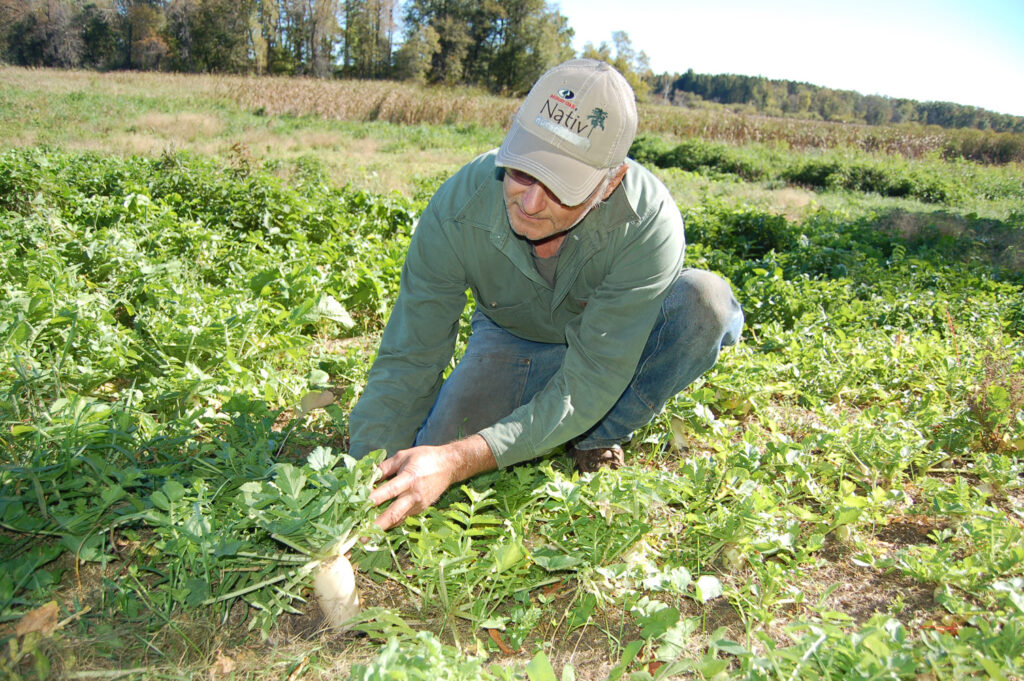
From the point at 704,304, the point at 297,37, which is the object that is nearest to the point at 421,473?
the point at 704,304

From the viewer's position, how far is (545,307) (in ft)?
7.64

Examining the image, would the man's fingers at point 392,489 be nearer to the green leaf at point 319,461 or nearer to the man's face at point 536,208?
the green leaf at point 319,461

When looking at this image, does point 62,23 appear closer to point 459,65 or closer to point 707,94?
point 459,65

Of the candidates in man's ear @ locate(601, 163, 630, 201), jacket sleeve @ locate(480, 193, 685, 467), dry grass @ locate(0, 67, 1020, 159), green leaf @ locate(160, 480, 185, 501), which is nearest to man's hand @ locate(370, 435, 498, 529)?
jacket sleeve @ locate(480, 193, 685, 467)

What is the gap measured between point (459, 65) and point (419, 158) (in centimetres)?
2108

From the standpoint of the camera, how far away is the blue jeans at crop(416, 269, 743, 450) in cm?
224

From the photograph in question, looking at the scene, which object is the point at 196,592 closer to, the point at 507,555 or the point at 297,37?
the point at 507,555

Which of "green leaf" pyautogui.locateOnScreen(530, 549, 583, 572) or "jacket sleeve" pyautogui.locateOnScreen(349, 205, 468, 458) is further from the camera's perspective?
"jacket sleeve" pyautogui.locateOnScreen(349, 205, 468, 458)

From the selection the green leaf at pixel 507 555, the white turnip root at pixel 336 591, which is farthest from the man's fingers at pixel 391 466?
the green leaf at pixel 507 555

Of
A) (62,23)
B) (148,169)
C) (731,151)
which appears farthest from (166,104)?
(731,151)

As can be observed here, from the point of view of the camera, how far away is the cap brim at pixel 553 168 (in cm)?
171

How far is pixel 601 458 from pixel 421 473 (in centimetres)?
100

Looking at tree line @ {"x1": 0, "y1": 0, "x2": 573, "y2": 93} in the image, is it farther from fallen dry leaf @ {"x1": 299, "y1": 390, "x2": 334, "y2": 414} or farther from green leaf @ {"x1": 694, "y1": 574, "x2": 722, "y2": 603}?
green leaf @ {"x1": 694, "y1": 574, "x2": 722, "y2": 603}

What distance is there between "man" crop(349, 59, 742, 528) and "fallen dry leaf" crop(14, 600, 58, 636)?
797 millimetres
